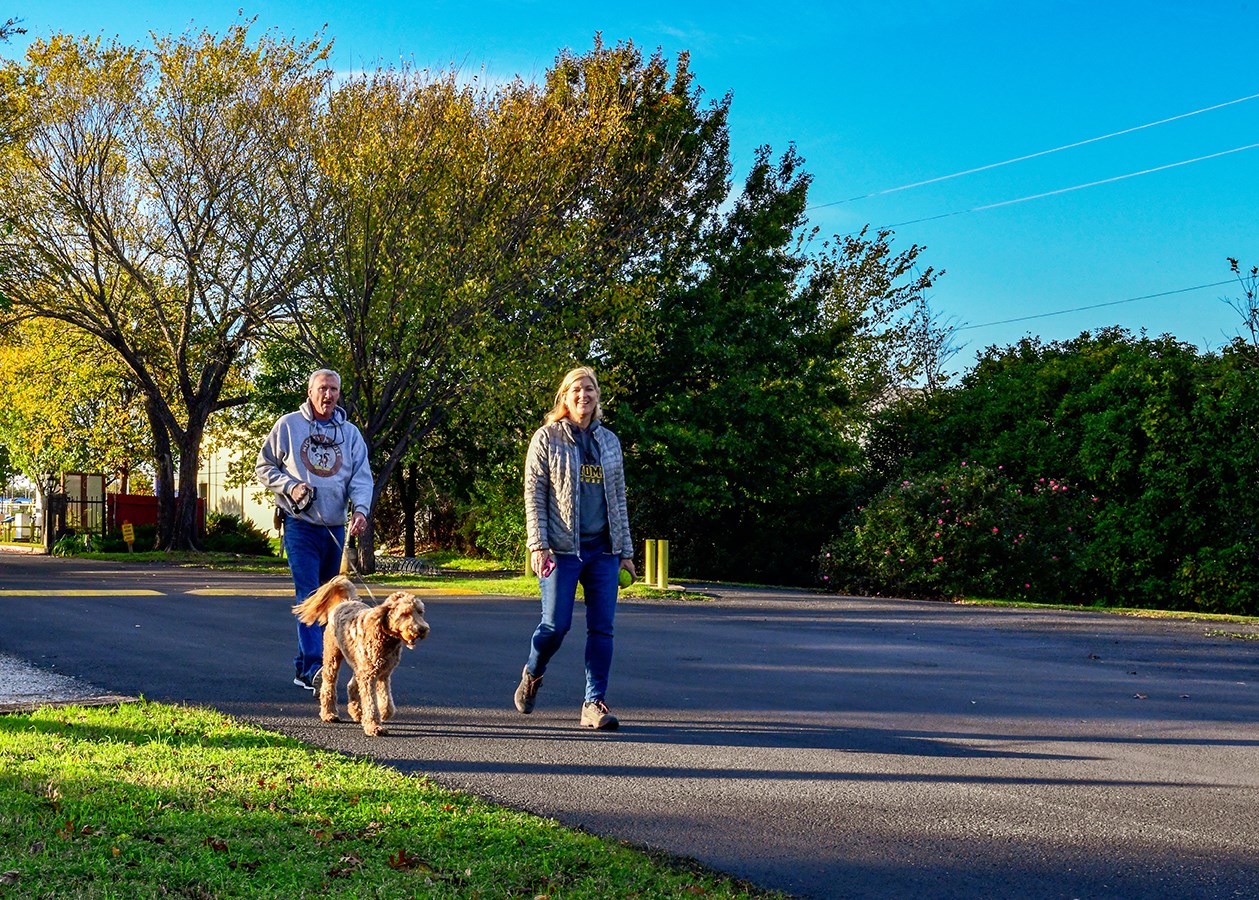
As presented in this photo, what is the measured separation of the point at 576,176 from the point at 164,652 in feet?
50.1

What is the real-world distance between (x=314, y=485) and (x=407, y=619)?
1.62 m

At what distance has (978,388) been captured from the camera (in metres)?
25.6

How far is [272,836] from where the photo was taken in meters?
4.70

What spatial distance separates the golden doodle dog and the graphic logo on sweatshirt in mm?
820

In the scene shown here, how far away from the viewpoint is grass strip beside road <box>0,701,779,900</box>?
420cm

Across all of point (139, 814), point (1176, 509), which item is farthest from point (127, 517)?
point (139, 814)

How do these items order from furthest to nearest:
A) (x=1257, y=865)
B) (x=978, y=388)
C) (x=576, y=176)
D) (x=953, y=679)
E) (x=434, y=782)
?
1. (x=978, y=388)
2. (x=576, y=176)
3. (x=953, y=679)
4. (x=434, y=782)
5. (x=1257, y=865)

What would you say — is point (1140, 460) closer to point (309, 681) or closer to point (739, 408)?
point (739, 408)

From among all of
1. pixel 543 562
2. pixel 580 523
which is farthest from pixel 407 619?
pixel 580 523

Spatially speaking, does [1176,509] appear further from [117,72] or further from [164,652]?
[117,72]

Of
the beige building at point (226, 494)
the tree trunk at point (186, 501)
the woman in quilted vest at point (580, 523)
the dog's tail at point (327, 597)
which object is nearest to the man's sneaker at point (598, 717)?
the woman in quilted vest at point (580, 523)

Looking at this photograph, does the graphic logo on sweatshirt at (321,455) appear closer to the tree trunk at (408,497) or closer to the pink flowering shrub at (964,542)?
the pink flowering shrub at (964,542)

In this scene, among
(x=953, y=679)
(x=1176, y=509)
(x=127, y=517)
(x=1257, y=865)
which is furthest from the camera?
(x=127, y=517)

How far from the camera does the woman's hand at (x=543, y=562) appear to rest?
7250 millimetres
